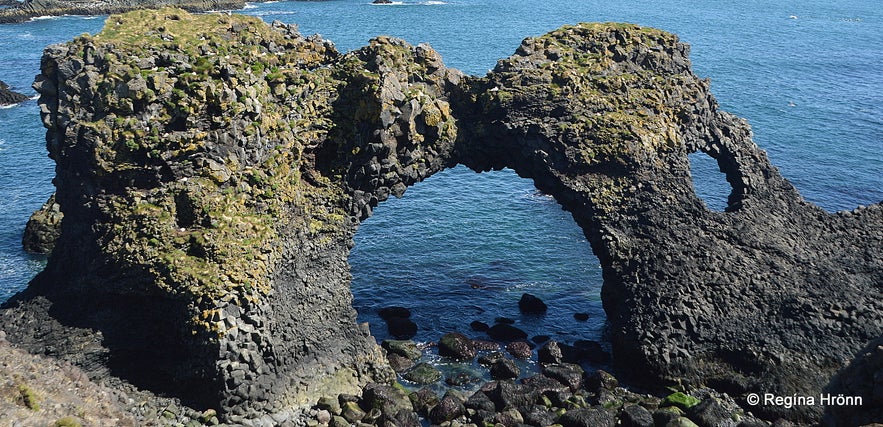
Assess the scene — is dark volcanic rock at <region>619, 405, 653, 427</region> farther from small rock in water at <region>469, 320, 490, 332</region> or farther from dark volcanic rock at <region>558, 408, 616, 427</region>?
small rock in water at <region>469, 320, 490, 332</region>

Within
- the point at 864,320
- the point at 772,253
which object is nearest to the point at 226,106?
the point at 772,253

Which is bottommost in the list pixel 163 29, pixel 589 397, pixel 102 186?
pixel 589 397

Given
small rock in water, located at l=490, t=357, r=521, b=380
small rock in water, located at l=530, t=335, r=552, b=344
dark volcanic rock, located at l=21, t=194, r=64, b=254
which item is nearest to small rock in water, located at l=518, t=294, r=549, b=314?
small rock in water, located at l=530, t=335, r=552, b=344

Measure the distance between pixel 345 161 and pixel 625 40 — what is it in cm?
2305

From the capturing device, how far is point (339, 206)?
50688mm

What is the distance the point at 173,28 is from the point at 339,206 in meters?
15.2

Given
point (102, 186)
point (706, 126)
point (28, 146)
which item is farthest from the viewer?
point (28, 146)

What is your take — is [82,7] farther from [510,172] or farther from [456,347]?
[456,347]

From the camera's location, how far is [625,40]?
190ft

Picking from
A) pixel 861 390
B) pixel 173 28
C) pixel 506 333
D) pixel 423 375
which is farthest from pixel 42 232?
pixel 861 390

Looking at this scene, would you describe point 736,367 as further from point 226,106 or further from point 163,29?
point 163,29

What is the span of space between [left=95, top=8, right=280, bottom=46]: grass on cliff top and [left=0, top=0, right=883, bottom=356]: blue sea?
21632 millimetres

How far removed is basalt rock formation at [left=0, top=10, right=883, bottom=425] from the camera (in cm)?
4309
